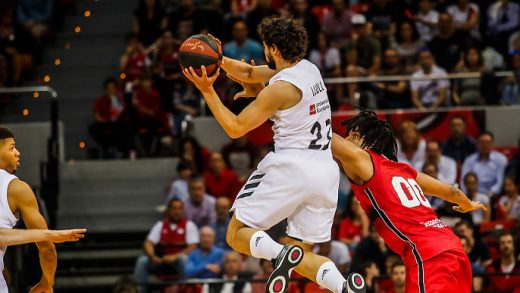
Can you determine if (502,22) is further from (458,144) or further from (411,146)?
(411,146)

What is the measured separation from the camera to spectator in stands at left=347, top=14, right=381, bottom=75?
15.8 meters

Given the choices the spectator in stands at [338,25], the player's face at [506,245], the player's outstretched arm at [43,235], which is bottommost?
the player's face at [506,245]

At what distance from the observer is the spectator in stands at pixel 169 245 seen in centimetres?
1278

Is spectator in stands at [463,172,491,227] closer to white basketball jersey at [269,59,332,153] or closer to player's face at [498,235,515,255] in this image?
player's face at [498,235,515,255]

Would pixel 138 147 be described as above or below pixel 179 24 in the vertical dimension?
below

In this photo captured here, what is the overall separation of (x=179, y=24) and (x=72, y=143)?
7.70 ft

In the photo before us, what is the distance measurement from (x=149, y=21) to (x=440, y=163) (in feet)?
16.8

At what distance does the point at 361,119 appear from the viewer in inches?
321

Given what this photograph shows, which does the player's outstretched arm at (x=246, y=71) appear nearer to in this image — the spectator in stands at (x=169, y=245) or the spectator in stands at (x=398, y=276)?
the spectator in stands at (x=398, y=276)

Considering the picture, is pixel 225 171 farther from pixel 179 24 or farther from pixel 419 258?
pixel 419 258

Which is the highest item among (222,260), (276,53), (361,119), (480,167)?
(276,53)

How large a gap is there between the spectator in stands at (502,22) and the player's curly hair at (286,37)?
9.22 metres

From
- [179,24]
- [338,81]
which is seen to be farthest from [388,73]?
[179,24]

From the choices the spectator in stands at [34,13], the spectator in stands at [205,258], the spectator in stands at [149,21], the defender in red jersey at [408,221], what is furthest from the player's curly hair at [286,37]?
the spectator in stands at [34,13]
